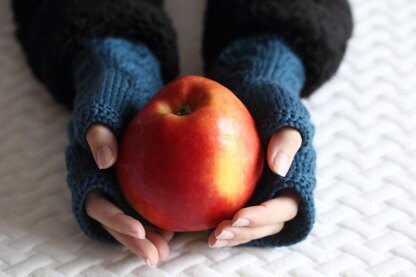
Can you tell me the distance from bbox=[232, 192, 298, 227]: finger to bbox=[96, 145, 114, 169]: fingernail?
5.6 inches

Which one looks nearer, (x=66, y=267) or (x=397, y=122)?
(x=66, y=267)

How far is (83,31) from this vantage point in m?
0.80

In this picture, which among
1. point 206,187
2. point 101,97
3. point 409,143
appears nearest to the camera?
point 206,187

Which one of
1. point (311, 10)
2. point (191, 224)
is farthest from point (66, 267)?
point (311, 10)

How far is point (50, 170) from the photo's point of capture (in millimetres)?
744

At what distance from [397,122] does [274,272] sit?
305 millimetres

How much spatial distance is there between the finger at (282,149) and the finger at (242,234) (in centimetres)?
7

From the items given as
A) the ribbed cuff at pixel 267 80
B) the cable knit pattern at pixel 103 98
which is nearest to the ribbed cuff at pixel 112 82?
the cable knit pattern at pixel 103 98

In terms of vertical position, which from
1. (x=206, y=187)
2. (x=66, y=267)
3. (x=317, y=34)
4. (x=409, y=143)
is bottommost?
(x=66, y=267)

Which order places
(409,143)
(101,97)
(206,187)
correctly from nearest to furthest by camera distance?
(206,187), (101,97), (409,143)

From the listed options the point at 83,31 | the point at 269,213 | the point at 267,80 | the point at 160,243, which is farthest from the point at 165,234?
the point at 83,31

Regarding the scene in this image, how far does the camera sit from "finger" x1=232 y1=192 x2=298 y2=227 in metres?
0.59

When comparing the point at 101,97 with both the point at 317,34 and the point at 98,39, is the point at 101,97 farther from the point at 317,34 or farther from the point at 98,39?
the point at 317,34

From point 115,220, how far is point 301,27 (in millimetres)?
384
